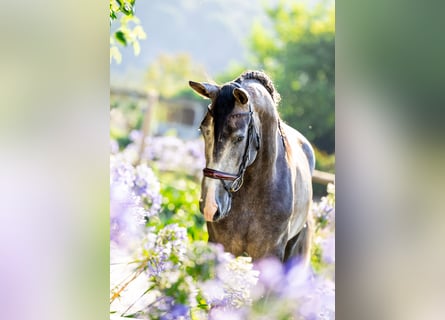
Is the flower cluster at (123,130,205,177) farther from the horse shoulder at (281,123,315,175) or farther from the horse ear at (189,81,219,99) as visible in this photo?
the horse shoulder at (281,123,315,175)

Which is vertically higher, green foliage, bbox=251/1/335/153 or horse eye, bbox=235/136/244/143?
green foliage, bbox=251/1/335/153

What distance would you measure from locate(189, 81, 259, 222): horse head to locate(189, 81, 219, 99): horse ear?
2.1 inches

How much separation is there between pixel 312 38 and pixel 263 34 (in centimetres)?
27

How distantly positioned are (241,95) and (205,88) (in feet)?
0.85

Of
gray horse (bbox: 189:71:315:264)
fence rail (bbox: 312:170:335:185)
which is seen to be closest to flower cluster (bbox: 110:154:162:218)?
gray horse (bbox: 189:71:315:264)

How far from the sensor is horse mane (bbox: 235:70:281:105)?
8.68 feet

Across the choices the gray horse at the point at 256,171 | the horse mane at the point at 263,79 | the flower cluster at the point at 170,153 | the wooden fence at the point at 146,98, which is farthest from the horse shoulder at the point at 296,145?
the wooden fence at the point at 146,98

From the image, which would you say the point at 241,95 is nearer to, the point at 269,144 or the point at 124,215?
the point at 269,144

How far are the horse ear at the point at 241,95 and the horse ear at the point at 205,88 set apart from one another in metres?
0.17

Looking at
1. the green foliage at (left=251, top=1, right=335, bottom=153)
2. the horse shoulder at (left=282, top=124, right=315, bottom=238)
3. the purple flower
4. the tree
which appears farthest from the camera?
the purple flower
